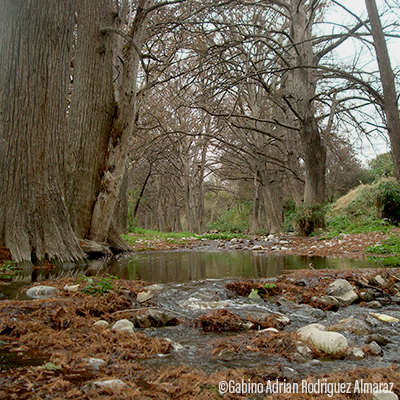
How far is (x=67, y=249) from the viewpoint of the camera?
568 centimetres

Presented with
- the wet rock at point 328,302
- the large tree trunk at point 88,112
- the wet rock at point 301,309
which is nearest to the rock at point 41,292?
the wet rock at point 301,309

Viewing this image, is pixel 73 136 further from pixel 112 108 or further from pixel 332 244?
pixel 332 244

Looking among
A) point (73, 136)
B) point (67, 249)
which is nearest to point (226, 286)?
point (67, 249)

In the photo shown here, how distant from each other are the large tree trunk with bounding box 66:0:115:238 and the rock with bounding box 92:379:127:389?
5812 millimetres

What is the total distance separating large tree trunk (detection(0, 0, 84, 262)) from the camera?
5047mm

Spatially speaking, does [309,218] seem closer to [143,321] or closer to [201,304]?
[201,304]

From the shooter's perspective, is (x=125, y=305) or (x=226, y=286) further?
(x=226, y=286)

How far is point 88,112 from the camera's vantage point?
7.14 m

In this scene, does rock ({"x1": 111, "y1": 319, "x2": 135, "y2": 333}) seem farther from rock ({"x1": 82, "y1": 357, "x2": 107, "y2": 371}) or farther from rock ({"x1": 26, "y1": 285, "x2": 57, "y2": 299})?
rock ({"x1": 26, "y1": 285, "x2": 57, "y2": 299})

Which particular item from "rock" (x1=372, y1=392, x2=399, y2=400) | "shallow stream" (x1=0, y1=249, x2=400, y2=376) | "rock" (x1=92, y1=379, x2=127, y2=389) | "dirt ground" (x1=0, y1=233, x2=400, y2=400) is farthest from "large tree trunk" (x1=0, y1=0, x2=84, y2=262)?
"rock" (x1=372, y1=392, x2=399, y2=400)

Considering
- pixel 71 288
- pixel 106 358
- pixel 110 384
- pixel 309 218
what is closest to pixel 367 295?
pixel 106 358

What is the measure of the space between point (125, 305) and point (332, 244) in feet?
24.3

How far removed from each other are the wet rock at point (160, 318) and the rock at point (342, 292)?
1.73m

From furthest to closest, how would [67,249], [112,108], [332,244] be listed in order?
1. [332,244]
2. [112,108]
3. [67,249]
